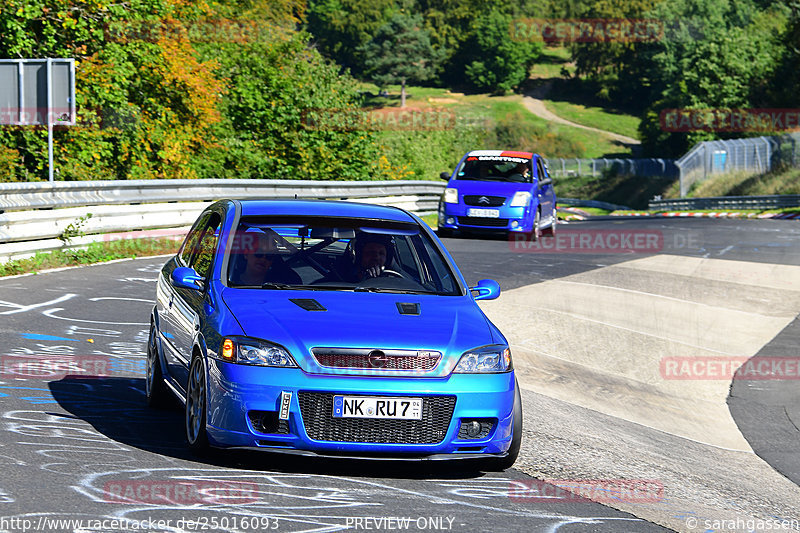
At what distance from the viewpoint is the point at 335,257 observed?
7.27 metres

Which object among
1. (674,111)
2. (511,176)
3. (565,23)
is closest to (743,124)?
(674,111)

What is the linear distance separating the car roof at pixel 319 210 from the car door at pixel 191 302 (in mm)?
271

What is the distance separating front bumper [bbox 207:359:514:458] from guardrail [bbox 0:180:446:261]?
9810 mm

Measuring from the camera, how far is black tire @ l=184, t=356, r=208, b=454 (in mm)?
6180

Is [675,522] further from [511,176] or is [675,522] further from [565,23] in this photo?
[565,23]

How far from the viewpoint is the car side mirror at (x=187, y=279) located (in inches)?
270

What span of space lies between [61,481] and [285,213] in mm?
2462

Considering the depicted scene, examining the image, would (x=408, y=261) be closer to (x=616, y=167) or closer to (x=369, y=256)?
(x=369, y=256)

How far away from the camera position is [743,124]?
9256 cm

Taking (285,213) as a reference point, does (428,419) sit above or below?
below

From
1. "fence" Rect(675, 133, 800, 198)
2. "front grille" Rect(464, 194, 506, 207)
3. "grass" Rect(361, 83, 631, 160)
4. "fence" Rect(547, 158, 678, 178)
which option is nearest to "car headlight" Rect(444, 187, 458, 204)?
"front grille" Rect(464, 194, 506, 207)

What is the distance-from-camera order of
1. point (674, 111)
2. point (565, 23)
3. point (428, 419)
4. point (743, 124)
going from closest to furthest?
1. point (428, 419)
2. point (743, 124)
3. point (674, 111)
4. point (565, 23)

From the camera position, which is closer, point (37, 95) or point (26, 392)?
point (26, 392)

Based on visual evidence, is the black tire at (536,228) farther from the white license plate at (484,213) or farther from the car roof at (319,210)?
the car roof at (319,210)
